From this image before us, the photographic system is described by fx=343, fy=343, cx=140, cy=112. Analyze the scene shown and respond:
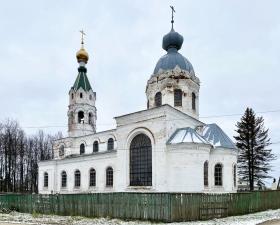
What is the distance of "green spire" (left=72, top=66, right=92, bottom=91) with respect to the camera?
4228 cm

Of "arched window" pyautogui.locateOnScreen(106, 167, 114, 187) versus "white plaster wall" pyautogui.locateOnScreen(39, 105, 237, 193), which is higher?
"white plaster wall" pyautogui.locateOnScreen(39, 105, 237, 193)

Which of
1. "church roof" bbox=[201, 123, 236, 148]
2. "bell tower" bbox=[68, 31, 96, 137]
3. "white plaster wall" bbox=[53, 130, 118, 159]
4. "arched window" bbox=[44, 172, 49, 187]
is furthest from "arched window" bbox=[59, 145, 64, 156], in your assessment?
"church roof" bbox=[201, 123, 236, 148]

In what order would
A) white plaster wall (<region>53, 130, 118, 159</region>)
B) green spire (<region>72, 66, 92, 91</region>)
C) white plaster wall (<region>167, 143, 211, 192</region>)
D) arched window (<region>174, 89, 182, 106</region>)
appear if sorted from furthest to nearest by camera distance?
green spire (<region>72, 66, 92, 91</region>) → white plaster wall (<region>53, 130, 118, 159</region>) → arched window (<region>174, 89, 182, 106</region>) → white plaster wall (<region>167, 143, 211, 192</region>)

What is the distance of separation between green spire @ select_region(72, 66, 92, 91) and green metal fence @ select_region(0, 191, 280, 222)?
22.0 m

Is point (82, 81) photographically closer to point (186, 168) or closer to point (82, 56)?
point (82, 56)

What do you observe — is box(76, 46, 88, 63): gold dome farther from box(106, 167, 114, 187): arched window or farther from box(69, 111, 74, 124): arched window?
box(106, 167, 114, 187): arched window

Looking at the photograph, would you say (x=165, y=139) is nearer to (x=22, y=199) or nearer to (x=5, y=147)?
(x=22, y=199)

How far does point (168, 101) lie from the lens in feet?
99.0

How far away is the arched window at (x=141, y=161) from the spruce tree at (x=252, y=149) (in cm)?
1971

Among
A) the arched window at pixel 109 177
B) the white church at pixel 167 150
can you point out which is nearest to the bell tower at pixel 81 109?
the white church at pixel 167 150

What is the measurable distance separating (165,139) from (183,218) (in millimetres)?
9355

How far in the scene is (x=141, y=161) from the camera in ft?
87.0

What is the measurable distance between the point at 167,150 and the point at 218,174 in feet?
15.1

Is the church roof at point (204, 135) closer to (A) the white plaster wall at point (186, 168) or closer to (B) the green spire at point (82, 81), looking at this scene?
(A) the white plaster wall at point (186, 168)
